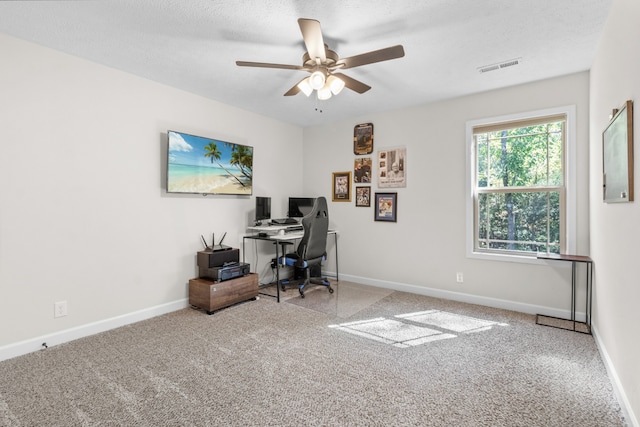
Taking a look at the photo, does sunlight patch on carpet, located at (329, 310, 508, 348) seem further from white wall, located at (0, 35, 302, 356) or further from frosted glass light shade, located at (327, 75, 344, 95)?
frosted glass light shade, located at (327, 75, 344, 95)

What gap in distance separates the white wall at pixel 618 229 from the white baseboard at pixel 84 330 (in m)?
3.80

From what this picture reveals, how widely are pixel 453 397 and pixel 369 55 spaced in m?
2.33

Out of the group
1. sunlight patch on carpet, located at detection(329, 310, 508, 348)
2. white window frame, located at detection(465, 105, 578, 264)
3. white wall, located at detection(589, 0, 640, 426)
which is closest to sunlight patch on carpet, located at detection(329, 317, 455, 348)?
sunlight patch on carpet, located at detection(329, 310, 508, 348)

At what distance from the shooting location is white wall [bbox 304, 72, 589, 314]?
3.18 m

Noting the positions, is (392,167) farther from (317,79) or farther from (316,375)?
(316,375)

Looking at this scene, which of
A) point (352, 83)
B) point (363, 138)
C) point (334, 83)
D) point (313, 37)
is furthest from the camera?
point (363, 138)

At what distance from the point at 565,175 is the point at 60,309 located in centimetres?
504

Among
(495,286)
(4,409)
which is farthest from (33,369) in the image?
(495,286)

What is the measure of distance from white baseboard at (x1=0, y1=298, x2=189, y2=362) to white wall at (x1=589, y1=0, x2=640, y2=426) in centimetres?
380

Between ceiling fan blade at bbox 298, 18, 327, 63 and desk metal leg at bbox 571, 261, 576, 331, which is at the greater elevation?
ceiling fan blade at bbox 298, 18, 327, 63

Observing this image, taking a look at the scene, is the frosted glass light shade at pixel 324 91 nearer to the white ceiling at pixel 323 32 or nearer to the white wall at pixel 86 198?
the white ceiling at pixel 323 32

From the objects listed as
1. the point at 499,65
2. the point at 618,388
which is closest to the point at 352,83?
the point at 499,65

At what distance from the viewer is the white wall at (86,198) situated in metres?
2.40

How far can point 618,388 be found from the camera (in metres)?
1.88
